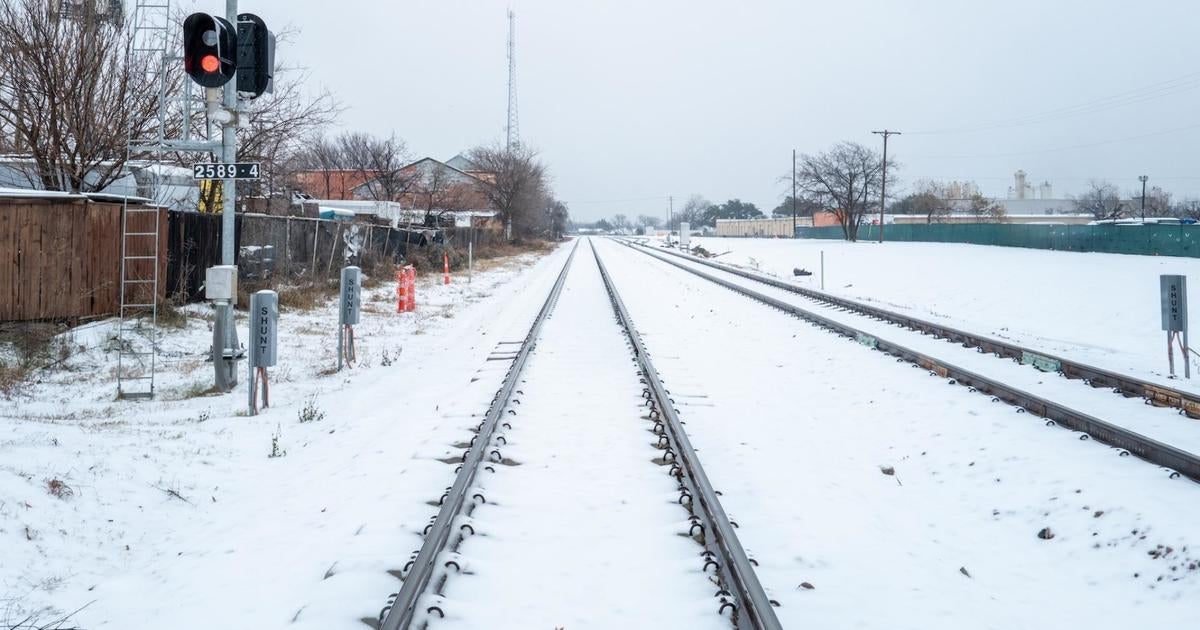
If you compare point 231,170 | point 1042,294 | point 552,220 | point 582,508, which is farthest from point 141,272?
point 552,220

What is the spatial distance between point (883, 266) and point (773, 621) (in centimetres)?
4346

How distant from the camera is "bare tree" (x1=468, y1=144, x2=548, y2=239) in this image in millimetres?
79250

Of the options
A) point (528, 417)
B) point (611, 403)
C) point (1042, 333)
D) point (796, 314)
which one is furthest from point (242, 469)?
point (1042, 333)

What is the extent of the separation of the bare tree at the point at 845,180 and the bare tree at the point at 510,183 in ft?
87.9

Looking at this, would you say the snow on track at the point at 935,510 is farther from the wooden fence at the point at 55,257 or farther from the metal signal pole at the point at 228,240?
the wooden fence at the point at 55,257

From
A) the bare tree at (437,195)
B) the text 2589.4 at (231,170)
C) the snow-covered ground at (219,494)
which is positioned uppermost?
the bare tree at (437,195)

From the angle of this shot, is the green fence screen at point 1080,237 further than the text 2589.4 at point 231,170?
Yes

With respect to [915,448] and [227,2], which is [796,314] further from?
[227,2]

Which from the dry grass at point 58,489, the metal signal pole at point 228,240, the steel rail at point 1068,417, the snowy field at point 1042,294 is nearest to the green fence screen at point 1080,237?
the snowy field at point 1042,294

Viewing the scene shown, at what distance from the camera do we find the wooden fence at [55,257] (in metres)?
12.7

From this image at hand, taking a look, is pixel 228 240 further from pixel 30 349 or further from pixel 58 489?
pixel 58 489

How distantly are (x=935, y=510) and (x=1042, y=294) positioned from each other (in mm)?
24324

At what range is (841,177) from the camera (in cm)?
8256

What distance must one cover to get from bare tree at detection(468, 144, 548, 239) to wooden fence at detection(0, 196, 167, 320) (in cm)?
6549
